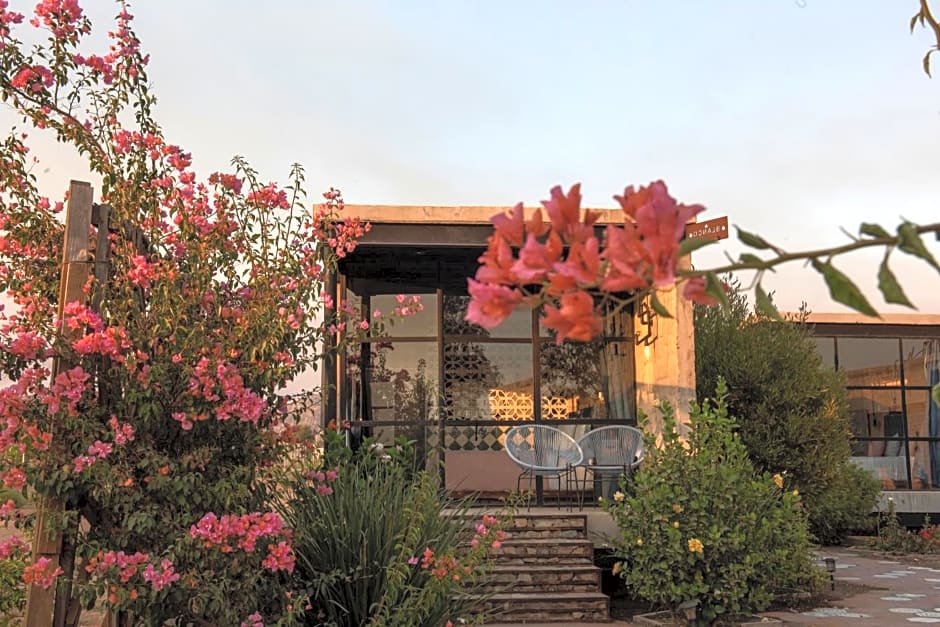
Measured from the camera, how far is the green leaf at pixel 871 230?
0.82 m

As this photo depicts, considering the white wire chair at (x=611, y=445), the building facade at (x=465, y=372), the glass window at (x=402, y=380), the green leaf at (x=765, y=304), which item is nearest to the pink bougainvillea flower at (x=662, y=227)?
the green leaf at (x=765, y=304)

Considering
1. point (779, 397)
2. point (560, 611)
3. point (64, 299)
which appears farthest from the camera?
point (779, 397)

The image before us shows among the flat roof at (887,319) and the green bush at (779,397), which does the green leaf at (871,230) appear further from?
the flat roof at (887,319)

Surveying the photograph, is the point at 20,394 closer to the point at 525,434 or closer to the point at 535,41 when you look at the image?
the point at 535,41

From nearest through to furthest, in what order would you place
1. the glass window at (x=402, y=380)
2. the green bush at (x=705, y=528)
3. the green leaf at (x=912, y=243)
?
the green leaf at (x=912, y=243) → the green bush at (x=705, y=528) → the glass window at (x=402, y=380)

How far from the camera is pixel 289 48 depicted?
23.7 feet

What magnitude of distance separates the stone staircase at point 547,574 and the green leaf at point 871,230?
19.1 feet

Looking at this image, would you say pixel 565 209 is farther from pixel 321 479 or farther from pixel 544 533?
pixel 544 533

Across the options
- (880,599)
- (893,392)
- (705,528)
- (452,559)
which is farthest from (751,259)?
(893,392)

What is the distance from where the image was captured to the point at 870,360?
14.9m

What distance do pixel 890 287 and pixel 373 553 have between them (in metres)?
3.36

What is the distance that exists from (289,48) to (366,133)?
6.88 feet

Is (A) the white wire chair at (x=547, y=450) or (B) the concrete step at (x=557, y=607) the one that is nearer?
(B) the concrete step at (x=557, y=607)

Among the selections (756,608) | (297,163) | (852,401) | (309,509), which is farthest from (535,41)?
(852,401)
